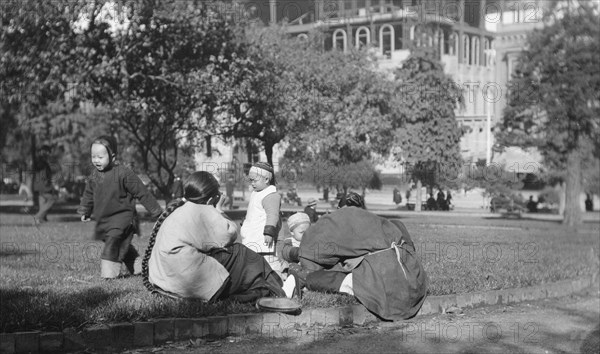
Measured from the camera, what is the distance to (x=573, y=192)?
1232 inches

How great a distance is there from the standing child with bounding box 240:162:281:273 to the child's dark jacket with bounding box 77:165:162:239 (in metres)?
1.09

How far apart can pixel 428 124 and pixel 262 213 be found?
38.7 m

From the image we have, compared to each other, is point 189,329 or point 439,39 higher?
point 439,39

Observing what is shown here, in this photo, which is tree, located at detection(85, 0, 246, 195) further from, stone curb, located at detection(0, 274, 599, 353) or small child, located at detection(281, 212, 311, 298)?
stone curb, located at detection(0, 274, 599, 353)

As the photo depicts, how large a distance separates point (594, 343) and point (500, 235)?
46.7 ft

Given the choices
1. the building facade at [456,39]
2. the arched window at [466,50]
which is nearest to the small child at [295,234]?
the building facade at [456,39]

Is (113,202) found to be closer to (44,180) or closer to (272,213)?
(272,213)

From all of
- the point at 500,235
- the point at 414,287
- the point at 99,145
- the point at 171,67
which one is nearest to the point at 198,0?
the point at 171,67

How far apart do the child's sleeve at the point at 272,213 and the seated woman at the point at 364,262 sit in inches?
17.8

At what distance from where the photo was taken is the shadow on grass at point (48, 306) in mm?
6914

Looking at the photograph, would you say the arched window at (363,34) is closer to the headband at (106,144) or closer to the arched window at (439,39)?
the arched window at (439,39)

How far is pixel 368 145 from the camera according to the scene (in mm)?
35531

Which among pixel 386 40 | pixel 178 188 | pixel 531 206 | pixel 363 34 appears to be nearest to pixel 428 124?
pixel 531 206

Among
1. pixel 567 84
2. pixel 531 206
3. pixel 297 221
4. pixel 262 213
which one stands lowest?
pixel 531 206
